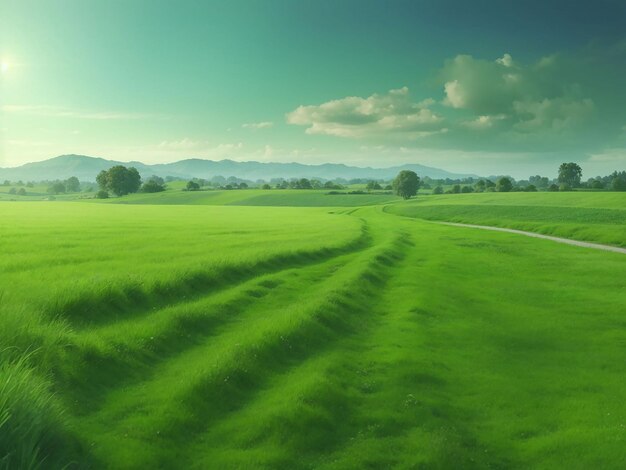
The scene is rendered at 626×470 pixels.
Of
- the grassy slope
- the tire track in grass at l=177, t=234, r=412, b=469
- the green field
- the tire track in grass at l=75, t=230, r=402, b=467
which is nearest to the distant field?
the grassy slope

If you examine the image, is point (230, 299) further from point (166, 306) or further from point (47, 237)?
point (47, 237)

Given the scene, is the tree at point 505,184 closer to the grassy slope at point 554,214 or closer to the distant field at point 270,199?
the distant field at point 270,199

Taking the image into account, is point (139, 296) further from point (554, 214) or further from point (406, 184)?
point (406, 184)

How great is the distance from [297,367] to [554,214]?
80.7m

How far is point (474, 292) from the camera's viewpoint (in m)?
25.8

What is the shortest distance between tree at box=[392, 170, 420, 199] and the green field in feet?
487

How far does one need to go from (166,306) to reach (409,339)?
8.98 m

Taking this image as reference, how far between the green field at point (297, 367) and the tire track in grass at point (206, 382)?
0.05 m

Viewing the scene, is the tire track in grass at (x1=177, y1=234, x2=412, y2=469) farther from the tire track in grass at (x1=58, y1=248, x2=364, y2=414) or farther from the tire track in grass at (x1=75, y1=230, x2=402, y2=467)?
the tire track in grass at (x1=58, y1=248, x2=364, y2=414)

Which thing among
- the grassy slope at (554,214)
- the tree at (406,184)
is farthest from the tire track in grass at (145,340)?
the tree at (406,184)

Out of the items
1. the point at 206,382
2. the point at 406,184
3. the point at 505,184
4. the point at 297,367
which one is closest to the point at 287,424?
the point at 206,382

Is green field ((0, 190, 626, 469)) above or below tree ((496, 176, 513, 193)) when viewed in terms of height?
below

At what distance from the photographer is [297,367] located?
14102mm

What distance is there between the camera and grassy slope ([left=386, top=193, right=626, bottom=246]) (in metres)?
55.0
